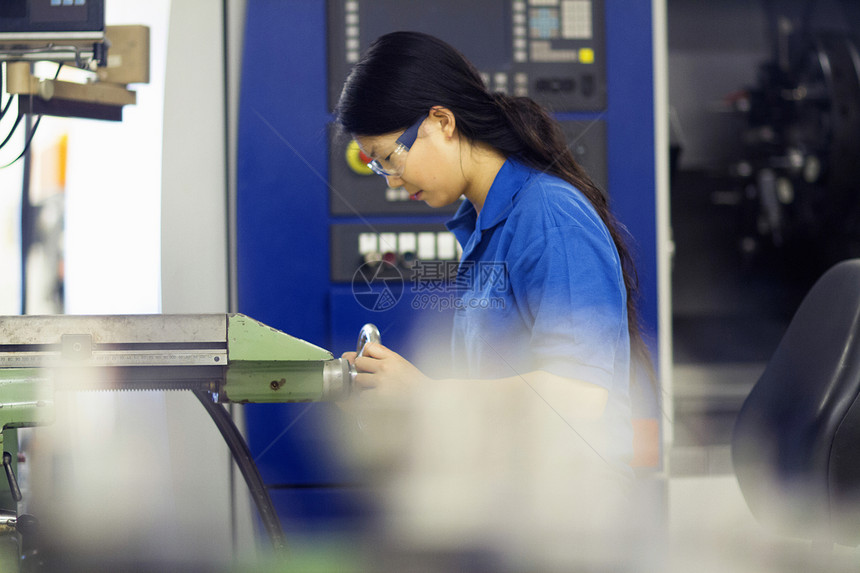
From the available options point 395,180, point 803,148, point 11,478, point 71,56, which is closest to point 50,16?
point 71,56

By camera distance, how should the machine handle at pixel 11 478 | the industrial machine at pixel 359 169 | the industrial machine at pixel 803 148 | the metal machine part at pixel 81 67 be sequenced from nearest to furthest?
the machine handle at pixel 11 478 → the metal machine part at pixel 81 67 → the industrial machine at pixel 359 169 → the industrial machine at pixel 803 148

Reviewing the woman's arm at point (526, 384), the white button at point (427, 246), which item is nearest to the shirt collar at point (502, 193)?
the woman's arm at point (526, 384)

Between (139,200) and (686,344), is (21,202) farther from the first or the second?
(686,344)

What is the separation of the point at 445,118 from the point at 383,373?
0.40 m

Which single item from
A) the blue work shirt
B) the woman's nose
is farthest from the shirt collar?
the woman's nose

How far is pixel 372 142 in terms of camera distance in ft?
3.83

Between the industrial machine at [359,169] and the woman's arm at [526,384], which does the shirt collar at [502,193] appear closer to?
the woman's arm at [526,384]

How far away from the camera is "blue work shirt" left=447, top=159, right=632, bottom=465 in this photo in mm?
1009

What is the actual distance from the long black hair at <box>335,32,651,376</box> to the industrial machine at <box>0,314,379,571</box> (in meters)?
0.39

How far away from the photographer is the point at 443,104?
1.13m

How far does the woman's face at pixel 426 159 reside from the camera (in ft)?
3.78

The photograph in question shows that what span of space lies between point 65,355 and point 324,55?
0.99 metres

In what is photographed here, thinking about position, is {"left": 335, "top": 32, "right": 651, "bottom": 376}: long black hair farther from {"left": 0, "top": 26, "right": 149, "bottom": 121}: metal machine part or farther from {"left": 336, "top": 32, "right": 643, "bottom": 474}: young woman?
{"left": 0, "top": 26, "right": 149, "bottom": 121}: metal machine part

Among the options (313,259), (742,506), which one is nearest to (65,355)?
(313,259)
